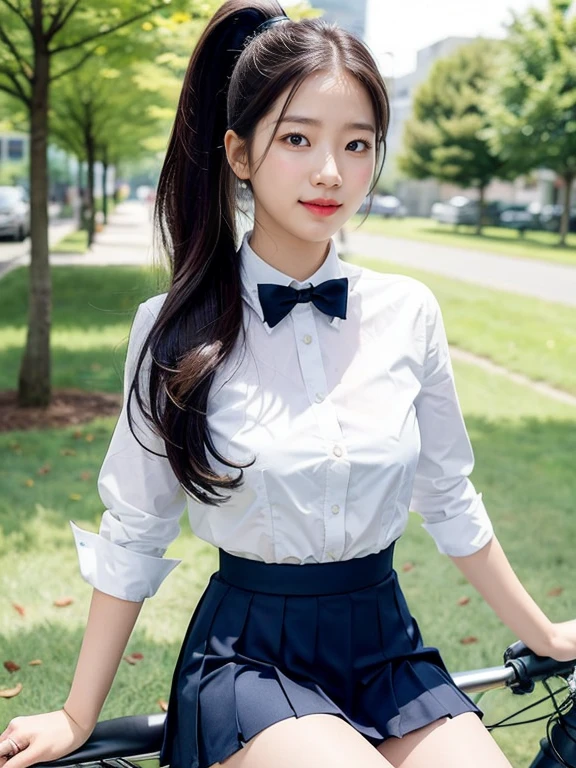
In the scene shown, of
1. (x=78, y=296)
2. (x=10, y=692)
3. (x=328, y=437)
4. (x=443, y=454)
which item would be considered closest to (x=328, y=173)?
(x=328, y=437)

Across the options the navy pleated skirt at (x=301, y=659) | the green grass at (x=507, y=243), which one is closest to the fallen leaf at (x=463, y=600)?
the navy pleated skirt at (x=301, y=659)

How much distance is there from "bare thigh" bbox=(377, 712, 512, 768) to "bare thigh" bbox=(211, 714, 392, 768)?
0.12m

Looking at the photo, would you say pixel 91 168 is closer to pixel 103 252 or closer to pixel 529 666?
pixel 103 252

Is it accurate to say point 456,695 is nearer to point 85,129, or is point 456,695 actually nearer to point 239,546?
point 239,546

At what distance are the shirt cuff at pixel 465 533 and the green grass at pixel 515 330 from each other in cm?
744

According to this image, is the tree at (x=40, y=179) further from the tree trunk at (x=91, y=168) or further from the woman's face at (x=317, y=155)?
the tree trunk at (x=91, y=168)

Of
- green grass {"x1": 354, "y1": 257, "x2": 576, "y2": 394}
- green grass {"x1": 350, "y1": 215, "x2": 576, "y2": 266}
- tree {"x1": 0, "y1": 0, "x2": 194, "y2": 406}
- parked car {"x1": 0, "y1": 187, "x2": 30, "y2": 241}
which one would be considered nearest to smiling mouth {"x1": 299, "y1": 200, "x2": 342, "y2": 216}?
tree {"x1": 0, "y1": 0, "x2": 194, "y2": 406}

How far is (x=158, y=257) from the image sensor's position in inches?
86.4

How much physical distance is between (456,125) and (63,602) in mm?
41925

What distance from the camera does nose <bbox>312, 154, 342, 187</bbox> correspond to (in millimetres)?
1896

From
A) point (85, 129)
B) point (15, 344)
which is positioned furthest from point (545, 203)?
point (15, 344)

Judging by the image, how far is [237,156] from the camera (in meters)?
2.03

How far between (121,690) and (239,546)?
1865 mm

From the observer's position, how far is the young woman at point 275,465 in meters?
1.85
